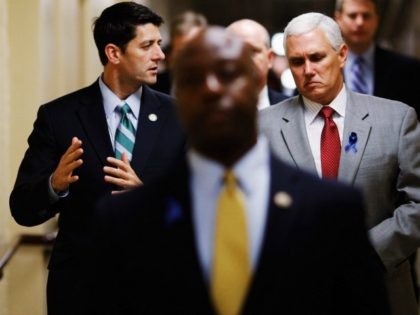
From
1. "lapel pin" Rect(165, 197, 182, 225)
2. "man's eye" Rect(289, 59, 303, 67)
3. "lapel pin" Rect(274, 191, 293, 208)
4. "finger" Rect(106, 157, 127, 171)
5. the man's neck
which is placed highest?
"lapel pin" Rect(274, 191, 293, 208)

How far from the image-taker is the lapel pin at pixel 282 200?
76.1 inches

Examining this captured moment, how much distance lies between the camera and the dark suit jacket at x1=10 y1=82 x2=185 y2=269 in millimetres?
3584

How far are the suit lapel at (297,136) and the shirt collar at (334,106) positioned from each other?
34 millimetres

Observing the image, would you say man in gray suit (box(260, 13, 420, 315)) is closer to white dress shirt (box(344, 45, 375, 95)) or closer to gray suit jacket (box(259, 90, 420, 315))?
gray suit jacket (box(259, 90, 420, 315))

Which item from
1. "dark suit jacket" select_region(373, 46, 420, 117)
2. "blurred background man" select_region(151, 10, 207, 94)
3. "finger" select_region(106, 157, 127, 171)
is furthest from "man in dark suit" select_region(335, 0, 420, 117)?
"finger" select_region(106, 157, 127, 171)

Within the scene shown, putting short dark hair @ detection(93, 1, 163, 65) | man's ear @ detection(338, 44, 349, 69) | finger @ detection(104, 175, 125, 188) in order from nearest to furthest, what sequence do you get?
finger @ detection(104, 175, 125, 188) < man's ear @ detection(338, 44, 349, 69) < short dark hair @ detection(93, 1, 163, 65)

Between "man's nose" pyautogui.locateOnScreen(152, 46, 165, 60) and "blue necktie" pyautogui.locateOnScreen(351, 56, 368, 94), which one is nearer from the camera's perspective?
"man's nose" pyautogui.locateOnScreen(152, 46, 165, 60)

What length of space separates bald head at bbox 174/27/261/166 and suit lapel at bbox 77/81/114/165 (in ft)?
5.71

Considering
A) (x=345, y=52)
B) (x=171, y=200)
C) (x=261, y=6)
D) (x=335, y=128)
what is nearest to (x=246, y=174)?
(x=171, y=200)

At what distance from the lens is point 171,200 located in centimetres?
196

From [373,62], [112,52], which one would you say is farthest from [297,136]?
[373,62]

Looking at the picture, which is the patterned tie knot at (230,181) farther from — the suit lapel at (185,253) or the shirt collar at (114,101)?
the shirt collar at (114,101)

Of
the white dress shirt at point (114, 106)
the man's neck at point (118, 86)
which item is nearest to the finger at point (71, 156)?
the white dress shirt at point (114, 106)

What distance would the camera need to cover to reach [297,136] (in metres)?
3.54
